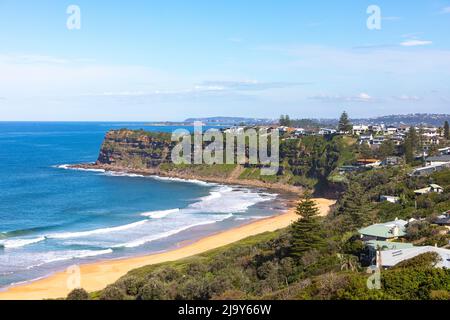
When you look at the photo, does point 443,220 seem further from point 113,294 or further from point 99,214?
point 99,214

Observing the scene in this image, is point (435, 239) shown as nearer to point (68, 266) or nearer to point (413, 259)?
point (413, 259)

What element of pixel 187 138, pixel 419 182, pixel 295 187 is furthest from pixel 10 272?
pixel 187 138

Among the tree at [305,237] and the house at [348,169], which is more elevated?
the tree at [305,237]

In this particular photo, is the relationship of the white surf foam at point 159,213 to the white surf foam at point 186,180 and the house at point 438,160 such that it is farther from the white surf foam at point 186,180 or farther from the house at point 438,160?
the house at point 438,160

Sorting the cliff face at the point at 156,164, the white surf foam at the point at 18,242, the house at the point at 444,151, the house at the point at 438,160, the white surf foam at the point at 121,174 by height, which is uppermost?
the house at the point at 444,151

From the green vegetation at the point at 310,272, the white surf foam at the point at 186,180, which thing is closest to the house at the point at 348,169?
the white surf foam at the point at 186,180

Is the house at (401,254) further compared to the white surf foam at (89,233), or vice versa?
the white surf foam at (89,233)

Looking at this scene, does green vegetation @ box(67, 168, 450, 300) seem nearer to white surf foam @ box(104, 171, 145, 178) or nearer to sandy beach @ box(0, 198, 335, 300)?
sandy beach @ box(0, 198, 335, 300)
